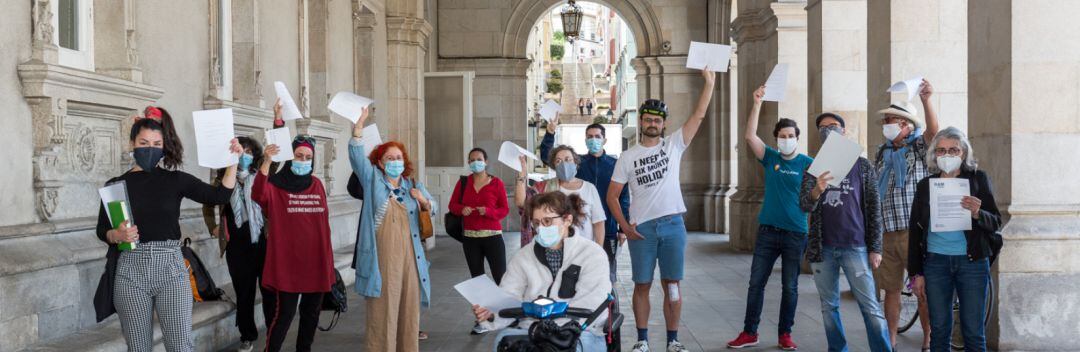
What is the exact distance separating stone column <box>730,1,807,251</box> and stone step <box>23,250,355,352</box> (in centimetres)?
844

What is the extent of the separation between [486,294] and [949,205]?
102 inches

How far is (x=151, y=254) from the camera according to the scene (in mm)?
4836

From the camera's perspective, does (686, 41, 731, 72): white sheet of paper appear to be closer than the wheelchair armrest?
No

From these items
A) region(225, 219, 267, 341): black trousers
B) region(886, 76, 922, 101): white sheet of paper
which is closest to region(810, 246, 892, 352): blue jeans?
region(886, 76, 922, 101): white sheet of paper

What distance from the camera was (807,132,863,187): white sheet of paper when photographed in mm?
5879

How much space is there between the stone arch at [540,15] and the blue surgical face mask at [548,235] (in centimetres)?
1785

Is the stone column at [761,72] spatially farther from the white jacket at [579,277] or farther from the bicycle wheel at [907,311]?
the white jacket at [579,277]

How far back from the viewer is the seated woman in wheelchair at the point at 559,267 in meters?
4.58

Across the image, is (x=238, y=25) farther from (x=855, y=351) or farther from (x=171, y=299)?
(x=855, y=351)

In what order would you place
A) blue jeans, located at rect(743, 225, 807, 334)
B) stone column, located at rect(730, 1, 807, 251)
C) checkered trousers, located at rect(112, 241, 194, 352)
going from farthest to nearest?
stone column, located at rect(730, 1, 807, 251), blue jeans, located at rect(743, 225, 807, 334), checkered trousers, located at rect(112, 241, 194, 352)

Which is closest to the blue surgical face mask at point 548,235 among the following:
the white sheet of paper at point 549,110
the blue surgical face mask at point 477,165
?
the blue surgical face mask at point 477,165

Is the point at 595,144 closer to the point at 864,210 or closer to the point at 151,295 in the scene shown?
the point at 864,210

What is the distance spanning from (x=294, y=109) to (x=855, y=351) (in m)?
4.18

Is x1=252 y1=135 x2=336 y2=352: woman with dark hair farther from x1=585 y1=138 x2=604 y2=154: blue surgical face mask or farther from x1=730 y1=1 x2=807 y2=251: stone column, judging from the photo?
x1=730 y1=1 x2=807 y2=251: stone column
